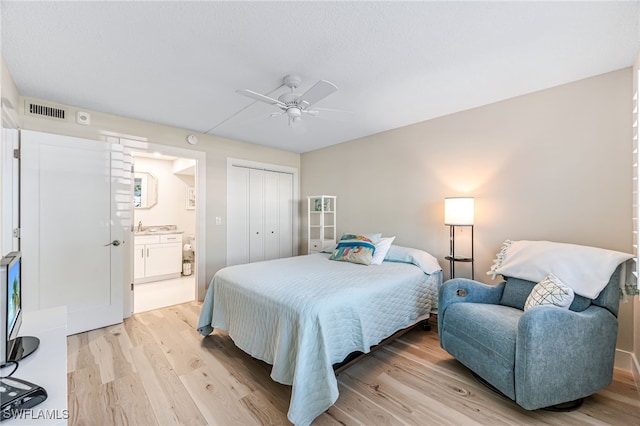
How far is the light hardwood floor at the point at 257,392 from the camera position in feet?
5.43

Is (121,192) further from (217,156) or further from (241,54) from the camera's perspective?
(241,54)

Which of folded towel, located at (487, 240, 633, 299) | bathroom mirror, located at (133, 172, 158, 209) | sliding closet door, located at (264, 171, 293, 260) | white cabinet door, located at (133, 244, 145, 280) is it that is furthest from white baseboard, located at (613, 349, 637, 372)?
bathroom mirror, located at (133, 172, 158, 209)

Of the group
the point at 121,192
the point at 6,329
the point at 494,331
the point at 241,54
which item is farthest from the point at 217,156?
the point at 494,331

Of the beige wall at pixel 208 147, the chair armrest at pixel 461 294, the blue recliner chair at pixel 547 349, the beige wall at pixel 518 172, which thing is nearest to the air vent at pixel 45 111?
the beige wall at pixel 208 147

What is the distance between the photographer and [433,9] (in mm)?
1537

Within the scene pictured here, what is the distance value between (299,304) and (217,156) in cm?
300

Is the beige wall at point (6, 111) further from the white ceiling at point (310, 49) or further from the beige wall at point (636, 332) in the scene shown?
the beige wall at point (636, 332)

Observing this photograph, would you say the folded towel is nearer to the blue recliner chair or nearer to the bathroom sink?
the blue recliner chair

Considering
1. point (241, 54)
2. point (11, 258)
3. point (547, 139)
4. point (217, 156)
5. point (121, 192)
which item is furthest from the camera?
point (217, 156)

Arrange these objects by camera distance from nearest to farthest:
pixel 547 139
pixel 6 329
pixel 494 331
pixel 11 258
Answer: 1. pixel 6 329
2. pixel 11 258
3. pixel 494 331
4. pixel 547 139

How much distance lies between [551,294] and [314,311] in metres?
1.64

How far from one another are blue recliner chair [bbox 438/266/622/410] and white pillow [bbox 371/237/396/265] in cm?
118

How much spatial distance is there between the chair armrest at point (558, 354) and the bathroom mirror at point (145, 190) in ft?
19.4

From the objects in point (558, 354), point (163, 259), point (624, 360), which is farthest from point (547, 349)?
point (163, 259)
